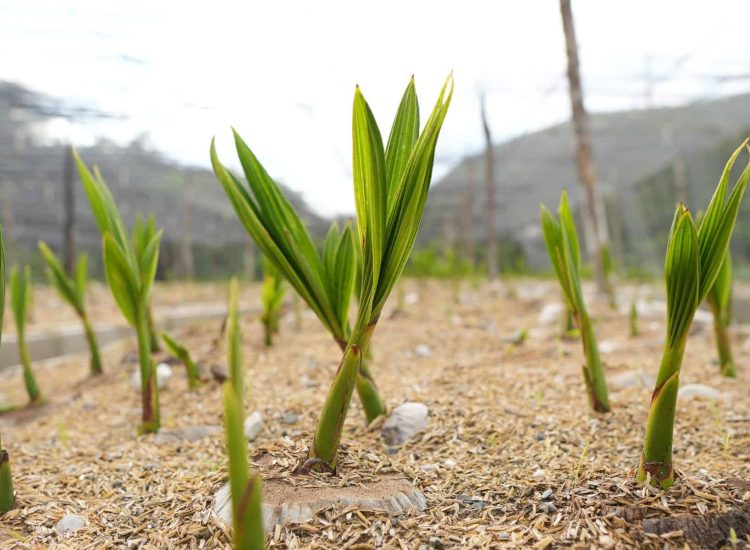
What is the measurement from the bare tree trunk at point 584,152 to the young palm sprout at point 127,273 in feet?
11.0

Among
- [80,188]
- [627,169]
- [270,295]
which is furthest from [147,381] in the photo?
[627,169]

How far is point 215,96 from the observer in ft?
15.1

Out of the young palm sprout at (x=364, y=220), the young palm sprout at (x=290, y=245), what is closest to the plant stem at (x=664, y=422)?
the young palm sprout at (x=364, y=220)

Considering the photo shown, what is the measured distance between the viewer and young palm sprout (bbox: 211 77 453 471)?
0.90 m

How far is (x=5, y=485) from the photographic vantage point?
1044mm

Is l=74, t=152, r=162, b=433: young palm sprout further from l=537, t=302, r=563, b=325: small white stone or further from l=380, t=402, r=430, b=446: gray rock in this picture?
l=537, t=302, r=563, b=325: small white stone

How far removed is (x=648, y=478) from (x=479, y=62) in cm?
580

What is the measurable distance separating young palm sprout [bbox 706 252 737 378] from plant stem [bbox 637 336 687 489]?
755 mm

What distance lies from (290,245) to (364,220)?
0.49ft

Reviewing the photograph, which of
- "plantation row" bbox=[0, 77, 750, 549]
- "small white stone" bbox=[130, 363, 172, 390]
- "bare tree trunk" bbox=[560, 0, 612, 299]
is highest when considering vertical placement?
"bare tree trunk" bbox=[560, 0, 612, 299]

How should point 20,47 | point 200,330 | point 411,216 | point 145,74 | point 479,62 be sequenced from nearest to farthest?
1. point 411,216
2. point 200,330
3. point 20,47
4. point 145,74
5. point 479,62

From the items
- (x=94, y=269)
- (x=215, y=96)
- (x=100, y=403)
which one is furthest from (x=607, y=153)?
(x=94, y=269)

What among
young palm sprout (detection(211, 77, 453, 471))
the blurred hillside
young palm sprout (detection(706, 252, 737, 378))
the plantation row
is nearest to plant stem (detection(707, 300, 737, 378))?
young palm sprout (detection(706, 252, 737, 378))

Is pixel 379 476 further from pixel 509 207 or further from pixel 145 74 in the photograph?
pixel 509 207
